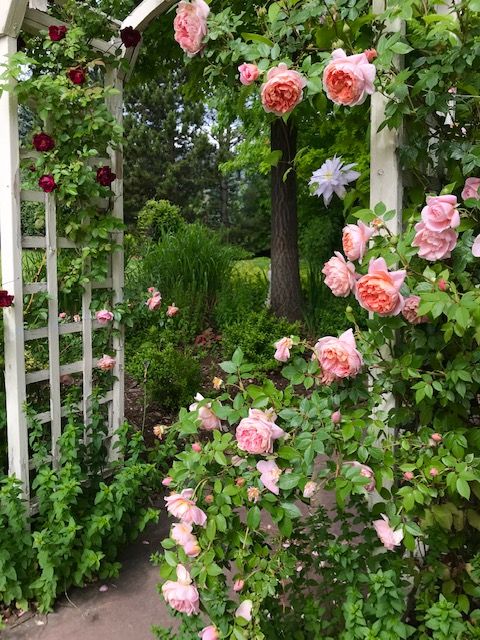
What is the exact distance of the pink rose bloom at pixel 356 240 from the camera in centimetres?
140

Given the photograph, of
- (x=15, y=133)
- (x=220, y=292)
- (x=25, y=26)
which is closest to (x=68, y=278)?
(x=15, y=133)

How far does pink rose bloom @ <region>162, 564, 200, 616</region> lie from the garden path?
2.24 ft

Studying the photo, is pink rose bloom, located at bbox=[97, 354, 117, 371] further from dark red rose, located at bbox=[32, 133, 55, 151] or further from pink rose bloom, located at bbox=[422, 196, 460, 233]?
pink rose bloom, located at bbox=[422, 196, 460, 233]

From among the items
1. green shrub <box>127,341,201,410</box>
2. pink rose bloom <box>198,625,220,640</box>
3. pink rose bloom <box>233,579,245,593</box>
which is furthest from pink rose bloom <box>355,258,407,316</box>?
green shrub <box>127,341,201,410</box>

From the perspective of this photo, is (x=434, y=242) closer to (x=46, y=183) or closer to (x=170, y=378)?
(x=46, y=183)

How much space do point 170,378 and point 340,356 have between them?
8.44 ft

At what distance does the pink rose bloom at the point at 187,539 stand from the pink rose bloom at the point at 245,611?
155 millimetres

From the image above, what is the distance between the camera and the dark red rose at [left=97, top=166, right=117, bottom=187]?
2.23m

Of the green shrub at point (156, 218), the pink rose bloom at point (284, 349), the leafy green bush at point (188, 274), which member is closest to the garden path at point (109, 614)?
the pink rose bloom at point (284, 349)

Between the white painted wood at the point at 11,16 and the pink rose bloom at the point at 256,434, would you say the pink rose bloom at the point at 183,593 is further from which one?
the white painted wood at the point at 11,16

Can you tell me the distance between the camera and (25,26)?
82.3 inches

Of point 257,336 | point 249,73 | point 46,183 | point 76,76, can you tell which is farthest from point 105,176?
point 257,336

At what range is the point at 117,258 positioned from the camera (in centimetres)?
245

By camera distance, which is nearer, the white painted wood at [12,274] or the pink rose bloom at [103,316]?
the white painted wood at [12,274]
